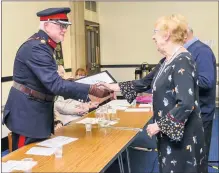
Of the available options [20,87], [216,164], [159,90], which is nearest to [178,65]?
[159,90]

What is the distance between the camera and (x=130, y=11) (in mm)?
9156

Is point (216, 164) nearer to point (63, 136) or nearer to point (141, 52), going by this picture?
point (63, 136)

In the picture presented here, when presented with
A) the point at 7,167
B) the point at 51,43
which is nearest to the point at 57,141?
the point at 7,167

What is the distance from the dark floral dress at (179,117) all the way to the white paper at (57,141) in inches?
24.4

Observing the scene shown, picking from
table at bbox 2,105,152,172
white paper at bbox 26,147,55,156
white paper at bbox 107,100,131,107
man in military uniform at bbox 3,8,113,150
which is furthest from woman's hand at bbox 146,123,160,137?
white paper at bbox 107,100,131,107

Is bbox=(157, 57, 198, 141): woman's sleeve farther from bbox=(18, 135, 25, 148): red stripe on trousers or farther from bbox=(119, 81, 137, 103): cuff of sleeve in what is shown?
bbox=(18, 135, 25, 148): red stripe on trousers

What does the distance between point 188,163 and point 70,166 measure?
70 cm

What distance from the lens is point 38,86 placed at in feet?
7.06

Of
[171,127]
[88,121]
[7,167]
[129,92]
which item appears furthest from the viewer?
[88,121]

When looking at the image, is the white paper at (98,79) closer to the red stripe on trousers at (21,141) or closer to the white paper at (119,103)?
the white paper at (119,103)

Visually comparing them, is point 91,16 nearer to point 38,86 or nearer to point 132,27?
point 132,27

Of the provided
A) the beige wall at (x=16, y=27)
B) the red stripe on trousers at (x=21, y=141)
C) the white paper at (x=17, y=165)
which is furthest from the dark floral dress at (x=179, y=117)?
the beige wall at (x=16, y=27)

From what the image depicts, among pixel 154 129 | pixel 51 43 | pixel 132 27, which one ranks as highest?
pixel 132 27

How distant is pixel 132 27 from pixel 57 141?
7.20m
